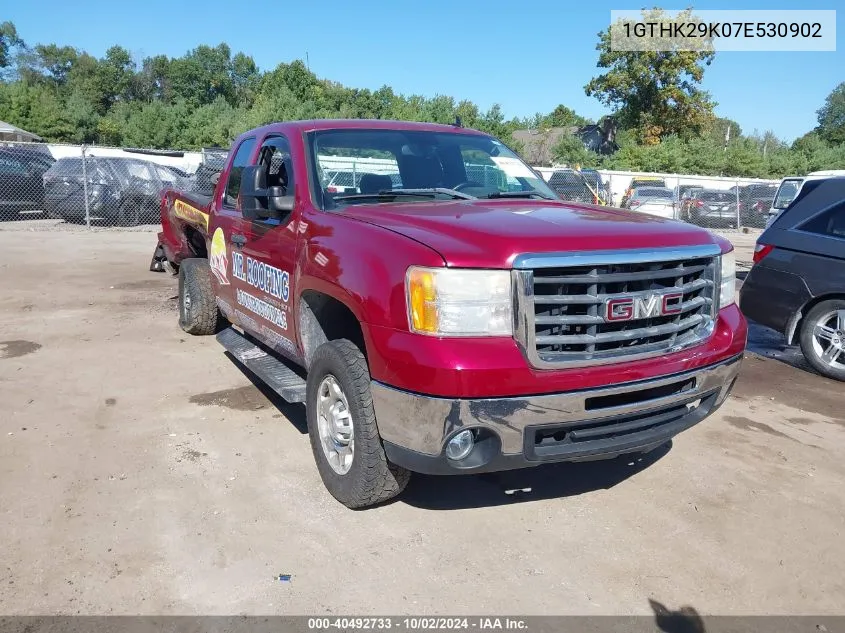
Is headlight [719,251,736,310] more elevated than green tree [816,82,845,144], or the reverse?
green tree [816,82,845,144]

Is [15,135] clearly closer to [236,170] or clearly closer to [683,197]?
[683,197]

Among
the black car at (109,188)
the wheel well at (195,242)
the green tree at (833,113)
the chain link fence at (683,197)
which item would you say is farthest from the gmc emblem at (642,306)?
the green tree at (833,113)

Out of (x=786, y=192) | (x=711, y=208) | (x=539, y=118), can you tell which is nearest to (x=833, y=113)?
(x=539, y=118)

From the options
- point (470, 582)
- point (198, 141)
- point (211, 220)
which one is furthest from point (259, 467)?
A: point (198, 141)

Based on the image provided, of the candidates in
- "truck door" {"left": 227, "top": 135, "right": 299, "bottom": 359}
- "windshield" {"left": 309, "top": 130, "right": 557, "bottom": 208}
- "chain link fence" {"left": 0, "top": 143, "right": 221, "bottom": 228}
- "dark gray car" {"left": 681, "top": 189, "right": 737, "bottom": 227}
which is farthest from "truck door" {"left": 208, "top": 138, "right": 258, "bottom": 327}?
"dark gray car" {"left": 681, "top": 189, "right": 737, "bottom": 227}

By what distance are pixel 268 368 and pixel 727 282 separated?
2.84m

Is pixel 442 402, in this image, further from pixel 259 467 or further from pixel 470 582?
pixel 259 467

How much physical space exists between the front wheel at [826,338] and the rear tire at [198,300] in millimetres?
5494

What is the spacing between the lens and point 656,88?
4509cm

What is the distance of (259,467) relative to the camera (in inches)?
155

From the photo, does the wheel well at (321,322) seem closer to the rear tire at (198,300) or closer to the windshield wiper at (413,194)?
the windshield wiper at (413,194)

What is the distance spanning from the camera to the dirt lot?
9.16 ft

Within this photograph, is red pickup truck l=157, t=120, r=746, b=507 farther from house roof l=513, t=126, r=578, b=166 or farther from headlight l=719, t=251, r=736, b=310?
house roof l=513, t=126, r=578, b=166

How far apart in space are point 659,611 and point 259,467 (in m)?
2.28
